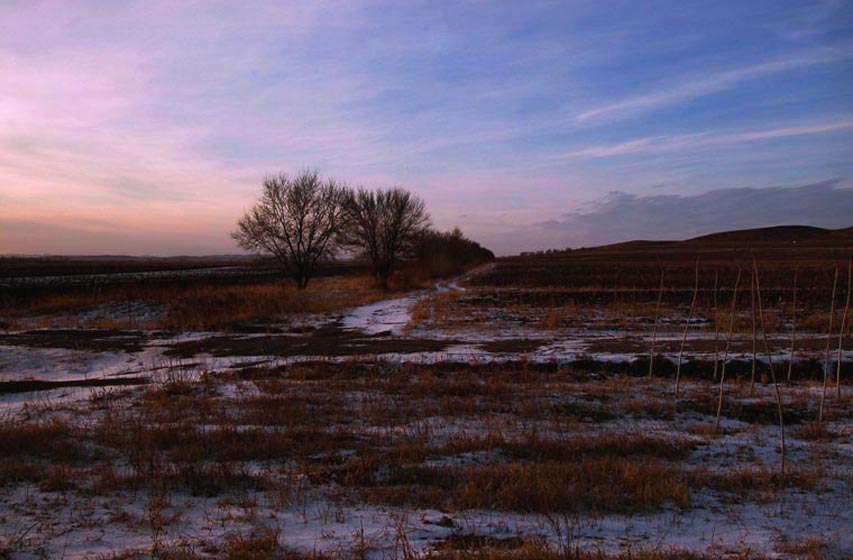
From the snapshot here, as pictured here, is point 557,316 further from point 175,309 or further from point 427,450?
point 175,309

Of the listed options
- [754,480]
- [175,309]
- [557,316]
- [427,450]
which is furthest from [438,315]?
[754,480]

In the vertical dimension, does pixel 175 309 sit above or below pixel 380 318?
above

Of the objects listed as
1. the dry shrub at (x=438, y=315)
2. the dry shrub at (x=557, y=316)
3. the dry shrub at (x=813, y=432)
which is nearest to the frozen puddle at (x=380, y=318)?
the dry shrub at (x=438, y=315)

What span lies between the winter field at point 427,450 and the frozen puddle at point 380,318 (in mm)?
3455

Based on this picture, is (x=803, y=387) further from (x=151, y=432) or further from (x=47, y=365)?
(x=47, y=365)

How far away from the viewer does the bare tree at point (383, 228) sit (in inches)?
1818

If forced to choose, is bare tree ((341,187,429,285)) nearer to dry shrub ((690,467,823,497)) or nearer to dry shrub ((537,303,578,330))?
dry shrub ((537,303,578,330))

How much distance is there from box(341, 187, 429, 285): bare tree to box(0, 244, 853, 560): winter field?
30.0m

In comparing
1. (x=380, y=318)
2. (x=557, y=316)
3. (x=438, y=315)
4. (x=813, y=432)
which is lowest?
(x=813, y=432)

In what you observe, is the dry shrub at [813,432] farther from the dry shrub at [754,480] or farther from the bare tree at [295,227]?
the bare tree at [295,227]

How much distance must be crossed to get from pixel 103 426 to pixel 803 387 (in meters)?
12.7

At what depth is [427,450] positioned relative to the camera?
7043mm

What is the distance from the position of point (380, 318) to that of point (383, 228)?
25.4m

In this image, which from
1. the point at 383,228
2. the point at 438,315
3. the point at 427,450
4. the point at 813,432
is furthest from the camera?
the point at 383,228
